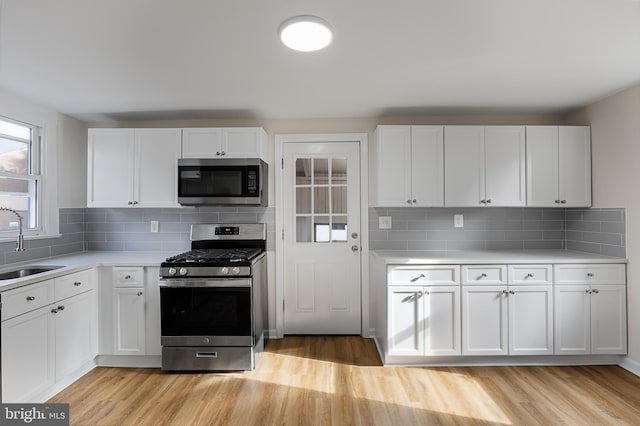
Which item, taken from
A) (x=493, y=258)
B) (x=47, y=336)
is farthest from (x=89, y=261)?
(x=493, y=258)

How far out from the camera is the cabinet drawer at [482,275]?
2.63m

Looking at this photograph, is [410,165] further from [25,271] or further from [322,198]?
[25,271]

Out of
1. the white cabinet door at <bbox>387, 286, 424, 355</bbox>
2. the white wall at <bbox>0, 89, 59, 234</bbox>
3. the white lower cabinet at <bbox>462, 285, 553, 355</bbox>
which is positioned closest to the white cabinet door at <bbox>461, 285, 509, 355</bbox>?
the white lower cabinet at <bbox>462, 285, 553, 355</bbox>

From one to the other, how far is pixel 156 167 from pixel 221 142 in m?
0.65

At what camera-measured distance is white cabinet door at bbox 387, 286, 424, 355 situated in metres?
2.62

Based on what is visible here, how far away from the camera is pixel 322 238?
10.9 feet

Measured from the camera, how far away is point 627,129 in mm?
2582

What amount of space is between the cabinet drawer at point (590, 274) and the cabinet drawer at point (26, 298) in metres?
3.77

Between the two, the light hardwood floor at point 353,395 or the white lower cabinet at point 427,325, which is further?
the white lower cabinet at point 427,325

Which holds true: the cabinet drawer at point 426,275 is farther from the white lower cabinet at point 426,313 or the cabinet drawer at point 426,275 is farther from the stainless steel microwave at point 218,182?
the stainless steel microwave at point 218,182

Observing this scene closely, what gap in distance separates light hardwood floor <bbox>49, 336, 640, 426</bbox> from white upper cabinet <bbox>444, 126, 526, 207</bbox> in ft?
4.84

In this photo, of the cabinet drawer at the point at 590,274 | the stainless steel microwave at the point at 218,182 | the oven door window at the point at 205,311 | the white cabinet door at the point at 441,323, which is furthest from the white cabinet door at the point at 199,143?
the cabinet drawer at the point at 590,274

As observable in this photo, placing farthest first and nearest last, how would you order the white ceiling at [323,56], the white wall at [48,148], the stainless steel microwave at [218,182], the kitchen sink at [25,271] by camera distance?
the stainless steel microwave at [218,182], the white wall at [48,148], the kitchen sink at [25,271], the white ceiling at [323,56]

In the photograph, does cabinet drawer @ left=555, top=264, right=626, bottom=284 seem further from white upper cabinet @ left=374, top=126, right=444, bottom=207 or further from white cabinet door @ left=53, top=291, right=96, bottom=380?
white cabinet door @ left=53, top=291, right=96, bottom=380
